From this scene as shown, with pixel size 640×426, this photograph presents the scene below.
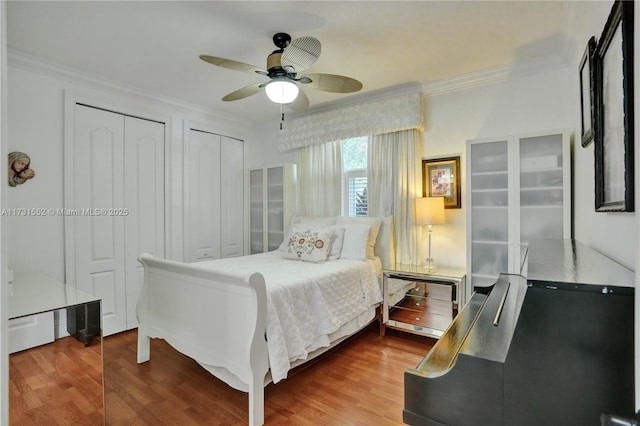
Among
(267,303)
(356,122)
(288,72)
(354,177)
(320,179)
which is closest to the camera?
(267,303)

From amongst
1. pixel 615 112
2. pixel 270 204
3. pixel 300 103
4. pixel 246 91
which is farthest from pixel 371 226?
pixel 615 112

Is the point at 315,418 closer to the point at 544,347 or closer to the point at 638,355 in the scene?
the point at 544,347

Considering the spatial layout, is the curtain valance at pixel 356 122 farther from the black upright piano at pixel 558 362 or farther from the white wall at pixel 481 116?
the black upright piano at pixel 558 362

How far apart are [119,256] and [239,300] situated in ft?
7.07

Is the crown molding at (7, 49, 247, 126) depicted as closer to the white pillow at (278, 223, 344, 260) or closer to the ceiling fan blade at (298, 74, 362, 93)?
the white pillow at (278, 223, 344, 260)

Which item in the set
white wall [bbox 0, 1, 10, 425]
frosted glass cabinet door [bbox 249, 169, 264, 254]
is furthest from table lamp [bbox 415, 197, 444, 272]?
white wall [bbox 0, 1, 10, 425]

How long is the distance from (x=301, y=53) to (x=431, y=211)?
6.03ft

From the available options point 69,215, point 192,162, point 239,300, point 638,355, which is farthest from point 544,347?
point 192,162

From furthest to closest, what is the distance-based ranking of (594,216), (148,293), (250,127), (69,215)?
(250,127)
(69,215)
(148,293)
(594,216)

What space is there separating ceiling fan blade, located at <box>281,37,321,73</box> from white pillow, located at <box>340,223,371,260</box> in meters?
1.77

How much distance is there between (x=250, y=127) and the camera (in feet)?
15.3

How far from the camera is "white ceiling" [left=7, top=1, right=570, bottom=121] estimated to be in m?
1.99

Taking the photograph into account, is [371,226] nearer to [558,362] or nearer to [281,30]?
[281,30]

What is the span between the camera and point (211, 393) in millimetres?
2164
